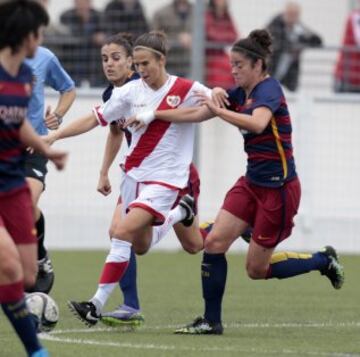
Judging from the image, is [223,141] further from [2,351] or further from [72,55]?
[2,351]

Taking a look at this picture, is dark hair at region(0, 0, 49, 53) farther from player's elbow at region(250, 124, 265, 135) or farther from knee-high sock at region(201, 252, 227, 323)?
knee-high sock at region(201, 252, 227, 323)

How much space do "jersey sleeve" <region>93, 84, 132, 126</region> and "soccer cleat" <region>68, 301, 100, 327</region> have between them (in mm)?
1391

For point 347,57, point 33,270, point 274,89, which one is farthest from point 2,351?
point 347,57

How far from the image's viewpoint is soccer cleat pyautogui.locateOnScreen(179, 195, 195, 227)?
32.5 feet

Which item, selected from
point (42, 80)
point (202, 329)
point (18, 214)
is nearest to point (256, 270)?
point (202, 329)

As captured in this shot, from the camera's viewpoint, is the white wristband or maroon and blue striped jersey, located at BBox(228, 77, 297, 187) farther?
the white wristband

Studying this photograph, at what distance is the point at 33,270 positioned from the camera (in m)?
7.66

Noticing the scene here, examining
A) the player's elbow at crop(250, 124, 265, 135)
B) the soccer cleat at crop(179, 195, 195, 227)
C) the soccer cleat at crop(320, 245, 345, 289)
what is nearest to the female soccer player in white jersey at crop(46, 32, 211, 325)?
the soccer cleat at crop(179, 195, 195, 227)

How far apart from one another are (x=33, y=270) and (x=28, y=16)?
1441 mm

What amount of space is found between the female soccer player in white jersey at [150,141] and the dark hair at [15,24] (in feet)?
6.75

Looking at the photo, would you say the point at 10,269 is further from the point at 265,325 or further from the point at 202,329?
the point at 265,325

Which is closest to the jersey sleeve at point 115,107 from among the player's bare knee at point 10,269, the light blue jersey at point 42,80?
the light blue jersey at point 42,80

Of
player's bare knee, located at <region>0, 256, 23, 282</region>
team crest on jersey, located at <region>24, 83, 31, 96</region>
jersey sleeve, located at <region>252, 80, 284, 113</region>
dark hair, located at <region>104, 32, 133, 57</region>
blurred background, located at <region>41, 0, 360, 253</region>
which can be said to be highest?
team crest on jersey, located at <region>24, 83, 31, 96</region>

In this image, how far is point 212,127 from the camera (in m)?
17.2
